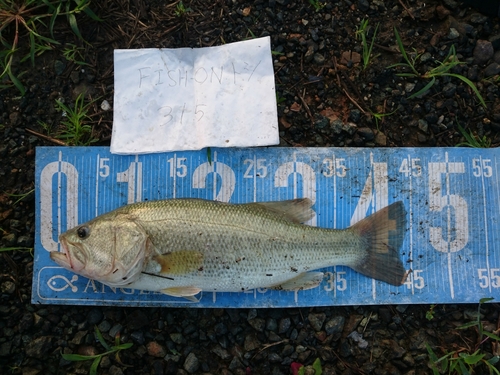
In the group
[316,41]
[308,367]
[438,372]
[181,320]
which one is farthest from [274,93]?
[438,372]

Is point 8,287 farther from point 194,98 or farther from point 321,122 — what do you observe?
point 321,122

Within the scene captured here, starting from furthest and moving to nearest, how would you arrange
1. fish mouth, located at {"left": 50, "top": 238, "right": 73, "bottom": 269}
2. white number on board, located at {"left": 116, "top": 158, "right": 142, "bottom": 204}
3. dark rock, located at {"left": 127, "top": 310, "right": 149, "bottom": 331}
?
white number on board, located at {"left": 116, "top": 158, "right": 142, "bottom": 204} < dark rock, located at {"left": 127, "top": 310, "right": 149, "bottom": 331} < fish mouth, located at {"left": 50, "top": 238, "right": 73, "bottom": 269}

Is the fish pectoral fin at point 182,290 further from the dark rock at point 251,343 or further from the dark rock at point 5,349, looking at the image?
the dark rock at point 5,349

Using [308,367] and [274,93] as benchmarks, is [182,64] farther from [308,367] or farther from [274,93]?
[308,367]

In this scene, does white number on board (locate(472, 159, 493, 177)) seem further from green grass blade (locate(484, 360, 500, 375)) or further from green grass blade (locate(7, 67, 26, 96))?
green grass blade (locate(7, 67, 26, 96))

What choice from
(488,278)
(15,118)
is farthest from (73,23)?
(488,278)

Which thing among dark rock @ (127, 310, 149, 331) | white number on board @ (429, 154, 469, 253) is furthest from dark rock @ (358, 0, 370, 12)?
dark rock @ (127, 310, 149, 331)
